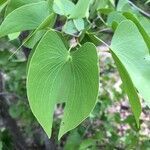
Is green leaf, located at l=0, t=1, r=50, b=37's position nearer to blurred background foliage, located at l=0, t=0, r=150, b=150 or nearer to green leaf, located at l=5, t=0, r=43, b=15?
green leaf, located at l=5, t=0, r=43, b=15

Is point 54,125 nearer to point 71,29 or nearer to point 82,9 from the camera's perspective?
point 71,29

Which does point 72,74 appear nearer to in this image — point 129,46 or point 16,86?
point 129,46

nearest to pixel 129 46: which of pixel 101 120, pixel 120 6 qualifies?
pixel 120 6

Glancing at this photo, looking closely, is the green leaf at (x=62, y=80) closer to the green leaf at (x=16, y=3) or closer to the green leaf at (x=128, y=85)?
the green leaf at (x=128, y=85)

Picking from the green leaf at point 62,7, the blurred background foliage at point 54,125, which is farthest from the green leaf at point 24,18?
the blurred background foliage at point 54,125

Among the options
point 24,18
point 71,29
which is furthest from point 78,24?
point 24,18

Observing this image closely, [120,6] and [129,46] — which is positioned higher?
[129,46]
